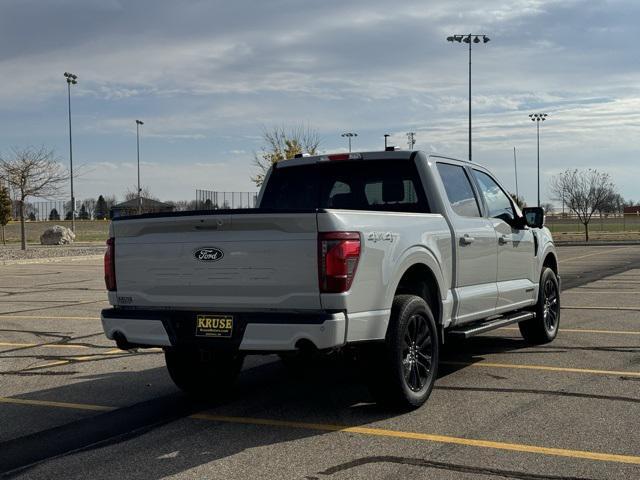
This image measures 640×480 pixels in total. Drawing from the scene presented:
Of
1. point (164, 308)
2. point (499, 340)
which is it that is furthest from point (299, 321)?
point (499, 340)

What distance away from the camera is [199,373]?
6.46 m

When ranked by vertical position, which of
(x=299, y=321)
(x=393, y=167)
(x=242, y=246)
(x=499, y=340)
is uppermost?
(x=393, y=167)

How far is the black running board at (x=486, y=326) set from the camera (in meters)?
6.55

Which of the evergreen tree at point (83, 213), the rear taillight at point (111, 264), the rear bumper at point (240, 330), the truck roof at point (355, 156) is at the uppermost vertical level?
the evergreen tree at point (83, 213)

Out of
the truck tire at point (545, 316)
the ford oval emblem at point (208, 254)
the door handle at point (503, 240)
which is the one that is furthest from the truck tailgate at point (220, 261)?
the truck tire at point (545, 316)

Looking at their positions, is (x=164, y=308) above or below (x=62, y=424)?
above

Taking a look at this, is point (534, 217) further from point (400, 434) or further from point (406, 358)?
point (400, 434)

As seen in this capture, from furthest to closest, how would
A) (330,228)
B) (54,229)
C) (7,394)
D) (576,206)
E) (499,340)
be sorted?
1. (576,206)
2. (54,229)
3. (499,340)
4. (7,394)
5. (330,228)

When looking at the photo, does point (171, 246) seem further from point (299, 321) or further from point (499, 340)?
point (499, 340)

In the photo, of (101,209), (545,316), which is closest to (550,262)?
(545,316)

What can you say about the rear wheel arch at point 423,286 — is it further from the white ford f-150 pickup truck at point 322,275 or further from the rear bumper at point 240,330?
the rear bumper at point 240,330

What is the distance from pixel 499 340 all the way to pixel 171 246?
5146mm

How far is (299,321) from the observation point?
4.92 meters

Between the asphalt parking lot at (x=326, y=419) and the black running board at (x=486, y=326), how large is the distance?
433 mm
